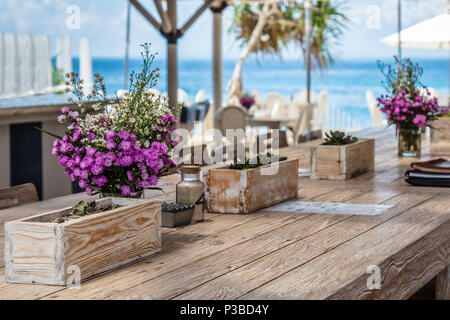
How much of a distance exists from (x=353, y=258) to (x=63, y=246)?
0.68 m

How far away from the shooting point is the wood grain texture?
95.2 inches

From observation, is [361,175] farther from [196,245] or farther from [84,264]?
[84,264]

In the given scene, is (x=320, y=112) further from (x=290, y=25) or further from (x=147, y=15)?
(x=147, y=15)

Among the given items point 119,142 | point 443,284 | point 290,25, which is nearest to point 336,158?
point 443,284

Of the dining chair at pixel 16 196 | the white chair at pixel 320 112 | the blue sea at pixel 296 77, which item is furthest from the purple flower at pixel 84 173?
the blue sea at pixel 296 77

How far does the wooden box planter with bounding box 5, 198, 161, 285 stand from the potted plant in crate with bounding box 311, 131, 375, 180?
1.53m

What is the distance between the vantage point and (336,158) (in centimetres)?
303

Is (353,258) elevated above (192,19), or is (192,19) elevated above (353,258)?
(192,19)

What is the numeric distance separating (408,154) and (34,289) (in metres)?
2.78

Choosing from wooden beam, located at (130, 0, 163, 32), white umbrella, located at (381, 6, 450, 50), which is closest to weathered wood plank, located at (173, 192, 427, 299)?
white umbrella, located at (381, 6, 450, 50)

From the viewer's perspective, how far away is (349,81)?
33625 millimetres

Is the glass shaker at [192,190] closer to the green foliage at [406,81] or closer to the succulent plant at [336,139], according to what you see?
the succulent plant at [336,139]

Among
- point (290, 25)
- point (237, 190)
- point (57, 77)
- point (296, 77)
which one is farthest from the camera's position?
point (296, 77)

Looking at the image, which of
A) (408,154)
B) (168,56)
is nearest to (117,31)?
(168,56)
